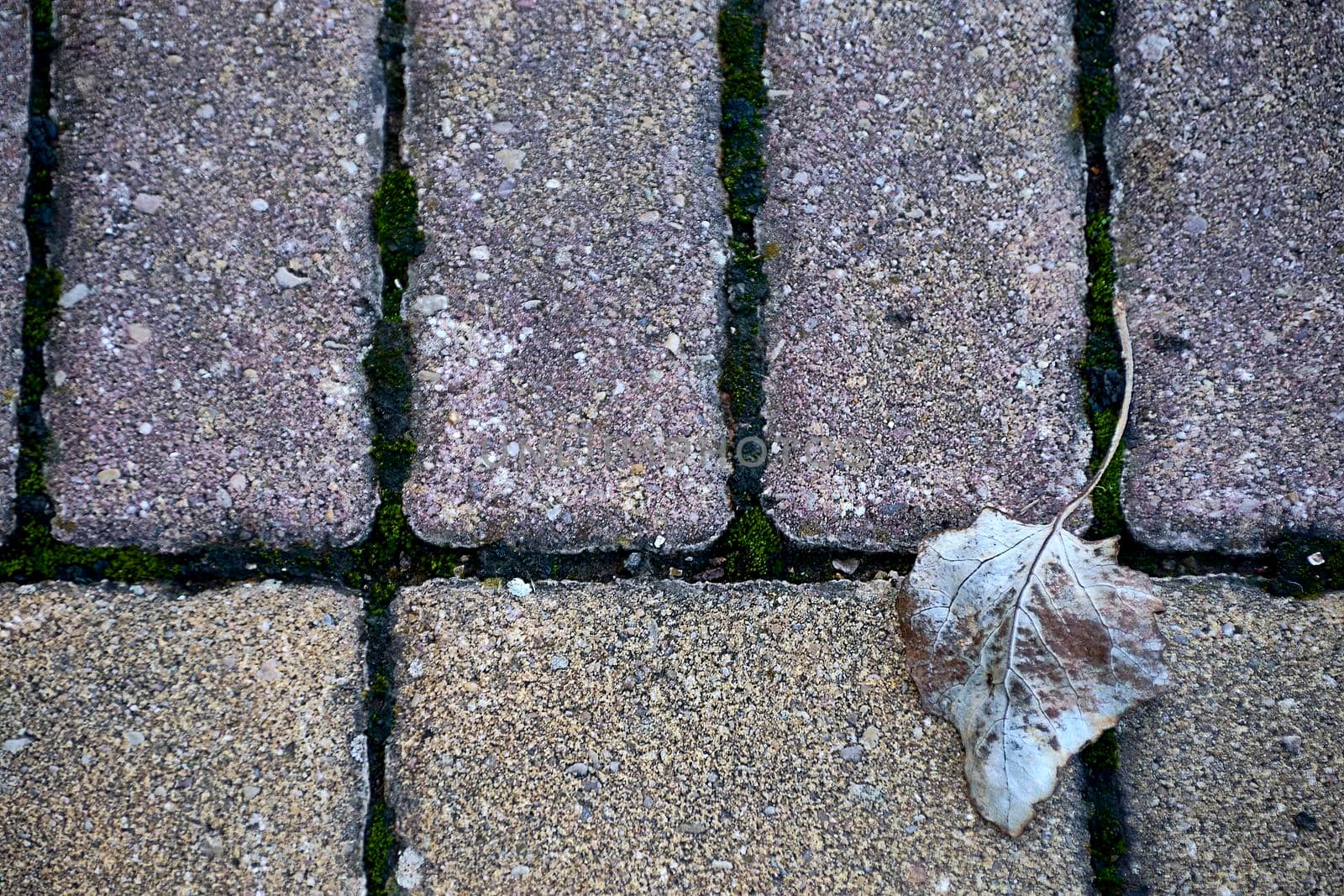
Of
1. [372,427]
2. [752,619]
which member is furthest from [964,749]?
[372,427]

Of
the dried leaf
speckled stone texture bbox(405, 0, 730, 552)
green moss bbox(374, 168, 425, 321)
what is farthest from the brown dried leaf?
green moss bbox(374, 168, 425, 321)

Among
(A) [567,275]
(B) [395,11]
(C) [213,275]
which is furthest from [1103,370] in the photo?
(C) [213,275]

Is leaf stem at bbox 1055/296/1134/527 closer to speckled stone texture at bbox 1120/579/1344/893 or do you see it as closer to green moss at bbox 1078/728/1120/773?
speckled stone texture at bbox 1120/579/1344/893

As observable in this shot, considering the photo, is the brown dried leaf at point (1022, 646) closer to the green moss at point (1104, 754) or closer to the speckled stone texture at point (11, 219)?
the green moss at point (1104, 754)

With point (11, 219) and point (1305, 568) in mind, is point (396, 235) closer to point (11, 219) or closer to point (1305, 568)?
point (11, 219)

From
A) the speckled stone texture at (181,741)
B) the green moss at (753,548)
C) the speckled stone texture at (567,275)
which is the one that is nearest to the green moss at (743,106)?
the speckled stone texture at (567,275)

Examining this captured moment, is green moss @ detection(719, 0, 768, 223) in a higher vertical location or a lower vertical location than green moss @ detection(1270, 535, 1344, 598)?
higher

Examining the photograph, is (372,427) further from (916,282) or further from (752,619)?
(916,282)
